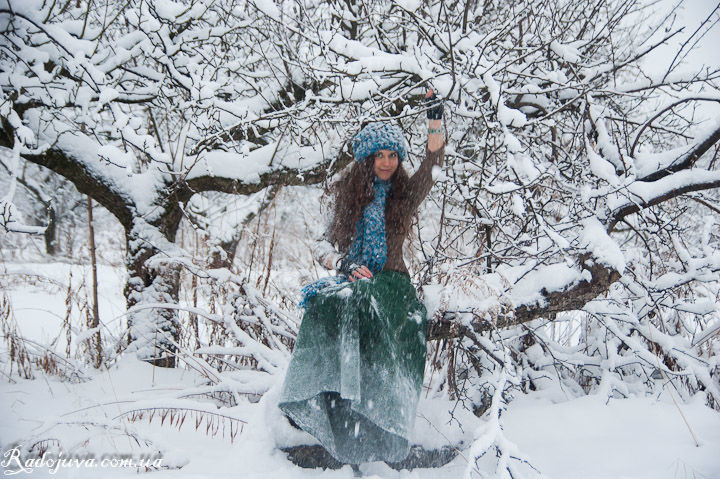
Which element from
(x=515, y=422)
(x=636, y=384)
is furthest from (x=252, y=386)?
(x=636, y=384)

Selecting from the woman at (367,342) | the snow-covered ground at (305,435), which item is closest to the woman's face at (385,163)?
the woman at (367,342)

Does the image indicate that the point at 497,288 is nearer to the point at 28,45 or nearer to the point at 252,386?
the point at 252,386

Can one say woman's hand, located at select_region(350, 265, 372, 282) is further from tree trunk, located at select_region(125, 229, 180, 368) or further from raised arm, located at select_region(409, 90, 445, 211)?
tree trunk, located at select_region(125, 229, 180, 368)

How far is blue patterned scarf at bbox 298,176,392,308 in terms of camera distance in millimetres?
2043

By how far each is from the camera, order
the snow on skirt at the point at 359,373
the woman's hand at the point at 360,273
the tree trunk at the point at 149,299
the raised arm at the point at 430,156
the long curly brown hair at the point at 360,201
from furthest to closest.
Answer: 1. the tree trunk at the point at 149,299
2. the long curly brown hair at the point at 360,201
3. the raised arm at the point at 430,156
4. the woman's hand at the point at 360,273
5. the snow on skirt at the point at 359,373

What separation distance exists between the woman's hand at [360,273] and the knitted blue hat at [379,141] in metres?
0.63

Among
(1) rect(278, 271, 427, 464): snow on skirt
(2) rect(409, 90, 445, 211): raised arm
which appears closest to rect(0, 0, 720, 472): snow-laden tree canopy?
(2) rect(409, 90, 445, 211): raised arm

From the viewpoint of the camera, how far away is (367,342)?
1.88 m

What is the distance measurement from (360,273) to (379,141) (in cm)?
70

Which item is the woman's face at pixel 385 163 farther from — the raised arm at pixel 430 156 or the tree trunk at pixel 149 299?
the tree trunk at pixel 149 299

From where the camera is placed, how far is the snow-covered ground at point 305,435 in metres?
1.86

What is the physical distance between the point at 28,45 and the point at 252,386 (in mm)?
2719

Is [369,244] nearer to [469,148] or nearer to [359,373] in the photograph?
[359,373]

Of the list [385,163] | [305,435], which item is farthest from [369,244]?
[305,435]
